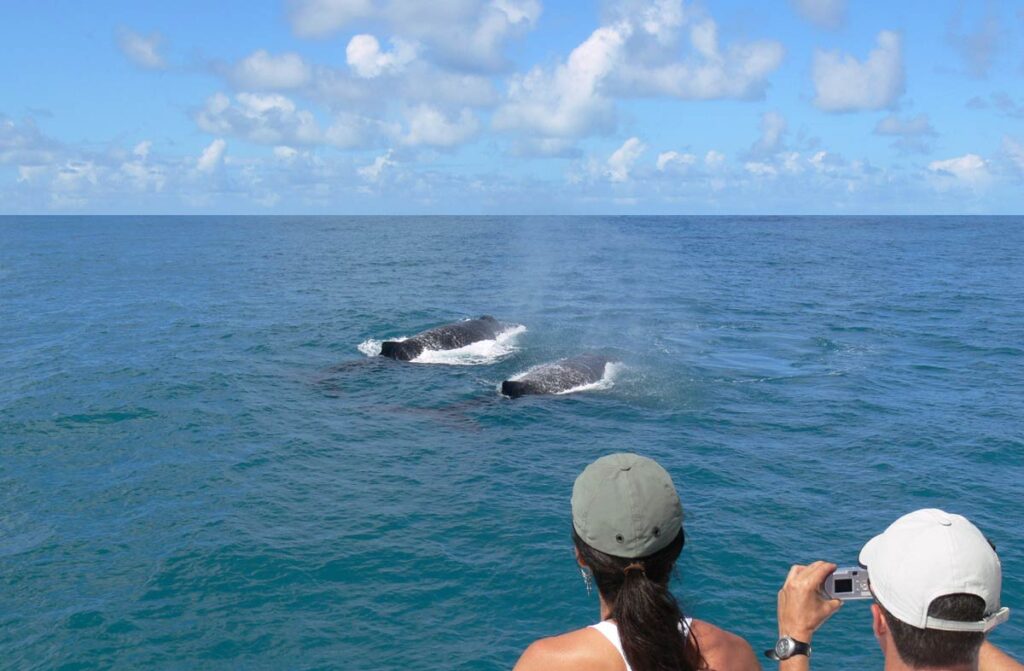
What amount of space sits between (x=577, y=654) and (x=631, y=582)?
1.54 ft

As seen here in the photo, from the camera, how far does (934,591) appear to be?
12.2 feet

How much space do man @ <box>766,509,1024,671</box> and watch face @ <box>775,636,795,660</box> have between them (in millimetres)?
560

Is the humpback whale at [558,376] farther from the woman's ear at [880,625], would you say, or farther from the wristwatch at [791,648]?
the woman's ear at [880,625]

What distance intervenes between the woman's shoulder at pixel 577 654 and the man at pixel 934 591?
1.33 m

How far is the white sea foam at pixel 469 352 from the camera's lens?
3388cm

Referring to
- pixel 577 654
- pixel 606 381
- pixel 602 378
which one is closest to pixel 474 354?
pixel 602 378

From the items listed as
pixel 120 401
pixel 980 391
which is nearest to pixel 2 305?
pixel 120 401

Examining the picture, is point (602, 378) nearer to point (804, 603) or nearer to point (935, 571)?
point (804, 603)

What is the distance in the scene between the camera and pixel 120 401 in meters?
27.7

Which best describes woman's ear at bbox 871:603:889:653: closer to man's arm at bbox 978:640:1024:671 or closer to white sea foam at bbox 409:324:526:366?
man's arm at bbox 978:640:1024:671

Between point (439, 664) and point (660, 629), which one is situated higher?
point (660, 629)

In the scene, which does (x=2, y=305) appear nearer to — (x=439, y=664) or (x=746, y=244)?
(x=439, y=664)

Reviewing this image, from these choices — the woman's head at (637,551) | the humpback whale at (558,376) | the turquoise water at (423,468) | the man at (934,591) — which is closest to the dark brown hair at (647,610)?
the woman's head at (637,551)

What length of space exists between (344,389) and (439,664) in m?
17.7
